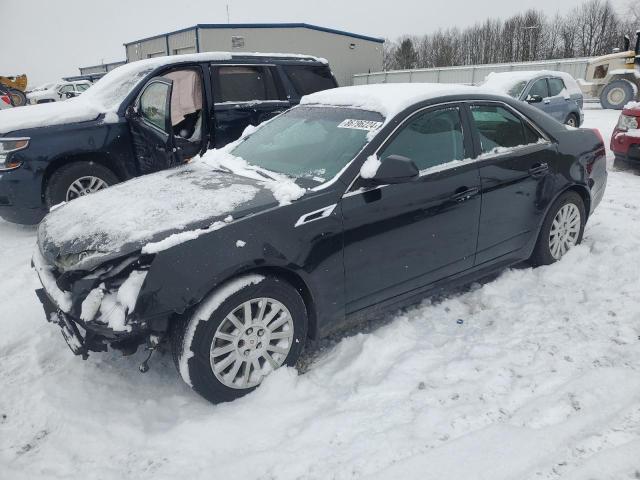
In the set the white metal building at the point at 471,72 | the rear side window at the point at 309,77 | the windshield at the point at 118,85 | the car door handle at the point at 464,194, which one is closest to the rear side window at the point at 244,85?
the rear side window at the point at 309,77

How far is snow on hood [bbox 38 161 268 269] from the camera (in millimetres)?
2555

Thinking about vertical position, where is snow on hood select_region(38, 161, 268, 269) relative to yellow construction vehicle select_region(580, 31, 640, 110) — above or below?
below

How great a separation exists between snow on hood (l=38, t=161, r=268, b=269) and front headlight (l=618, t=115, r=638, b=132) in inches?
257

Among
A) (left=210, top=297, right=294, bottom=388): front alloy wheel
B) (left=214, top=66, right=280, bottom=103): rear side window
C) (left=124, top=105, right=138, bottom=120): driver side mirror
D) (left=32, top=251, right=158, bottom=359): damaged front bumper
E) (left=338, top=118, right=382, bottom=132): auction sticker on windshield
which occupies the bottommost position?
(left=210, top=297, right=294, bottom=388): front alloy wheel

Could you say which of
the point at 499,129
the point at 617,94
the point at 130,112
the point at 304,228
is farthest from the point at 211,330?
the point at 617,94

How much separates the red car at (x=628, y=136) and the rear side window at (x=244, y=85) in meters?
5.12

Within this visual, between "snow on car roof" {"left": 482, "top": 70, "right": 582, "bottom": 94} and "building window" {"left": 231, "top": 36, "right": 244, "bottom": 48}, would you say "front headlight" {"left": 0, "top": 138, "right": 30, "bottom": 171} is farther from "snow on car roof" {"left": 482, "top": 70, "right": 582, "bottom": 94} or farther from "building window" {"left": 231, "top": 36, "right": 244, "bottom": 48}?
"building window" {"left": 231, "top": 36, "right": 244, "bottom": 48}

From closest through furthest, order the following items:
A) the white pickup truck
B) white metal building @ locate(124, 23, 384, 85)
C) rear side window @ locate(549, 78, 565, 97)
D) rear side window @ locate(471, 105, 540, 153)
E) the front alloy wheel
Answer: the front alloy wheel, rear side window @ locate(471, 105, 540, 153), rear side window @ locate(549, 78, 565, 97), the white pickup truck, white metal building @ locate(124, 23, 384, 85)

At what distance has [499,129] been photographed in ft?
12.6

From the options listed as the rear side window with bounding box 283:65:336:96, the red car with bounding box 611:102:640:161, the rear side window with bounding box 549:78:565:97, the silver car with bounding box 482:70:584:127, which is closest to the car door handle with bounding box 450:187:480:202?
the rear side window with bounding box 283:65:336:96

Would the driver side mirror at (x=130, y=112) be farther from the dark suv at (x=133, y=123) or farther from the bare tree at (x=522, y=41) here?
the bare tree at (x=522, y=41)

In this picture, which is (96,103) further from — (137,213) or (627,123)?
(627,123)

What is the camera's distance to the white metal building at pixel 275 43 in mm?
27788

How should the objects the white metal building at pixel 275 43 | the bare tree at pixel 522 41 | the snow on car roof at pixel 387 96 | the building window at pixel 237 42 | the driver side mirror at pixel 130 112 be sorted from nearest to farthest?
the snow on car roof at pixel 387 96
the driver side mirror at pixel 130 112
the white metal building at pixel 275 43
the building window at pixel 237 42
the bare tree at pixel 522 41
